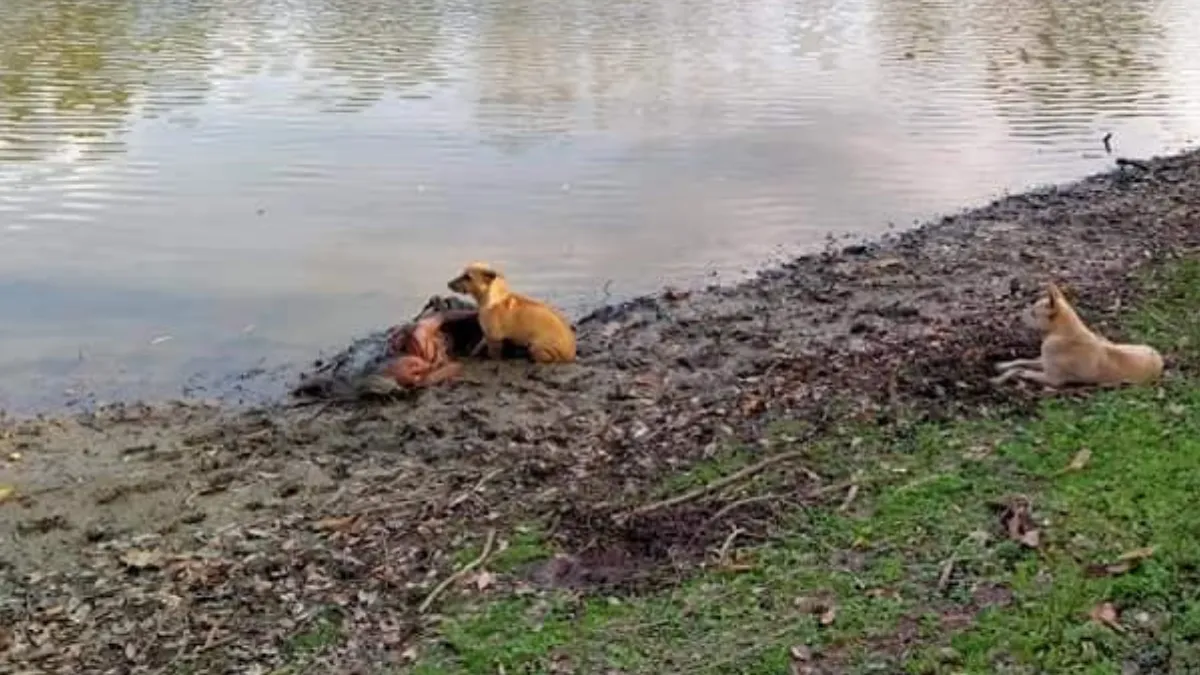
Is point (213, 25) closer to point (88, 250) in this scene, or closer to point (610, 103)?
point (610, 103)

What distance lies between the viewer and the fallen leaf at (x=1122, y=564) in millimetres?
5594

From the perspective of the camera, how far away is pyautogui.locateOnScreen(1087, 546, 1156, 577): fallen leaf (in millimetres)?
5594

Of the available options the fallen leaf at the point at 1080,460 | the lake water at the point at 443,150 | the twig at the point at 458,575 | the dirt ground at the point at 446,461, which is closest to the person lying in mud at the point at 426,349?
the dirt ground at the point at 446,461

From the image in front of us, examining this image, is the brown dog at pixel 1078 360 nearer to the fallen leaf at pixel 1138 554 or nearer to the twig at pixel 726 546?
the fallen leaf at pixel 1138 554

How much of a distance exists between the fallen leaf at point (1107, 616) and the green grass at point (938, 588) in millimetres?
25

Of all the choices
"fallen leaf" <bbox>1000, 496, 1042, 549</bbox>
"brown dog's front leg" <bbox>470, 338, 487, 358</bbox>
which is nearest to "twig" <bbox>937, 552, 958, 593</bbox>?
"fallen leaf" <bbox>1000, 496, 1042, 549</bbox>

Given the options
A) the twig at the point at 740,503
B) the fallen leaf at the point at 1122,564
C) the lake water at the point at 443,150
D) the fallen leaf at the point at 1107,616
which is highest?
the fallen leaf at the point at 1107,616

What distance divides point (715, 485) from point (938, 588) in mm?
1545

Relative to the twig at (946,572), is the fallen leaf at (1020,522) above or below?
above

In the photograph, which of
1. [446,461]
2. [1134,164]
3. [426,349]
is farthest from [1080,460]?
[1134,164]

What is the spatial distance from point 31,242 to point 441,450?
6808 mm

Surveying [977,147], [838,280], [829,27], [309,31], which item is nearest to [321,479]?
[838,280]

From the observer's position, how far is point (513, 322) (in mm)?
9789

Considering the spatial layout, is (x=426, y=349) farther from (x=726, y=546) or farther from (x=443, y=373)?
(x=726, y=546)
